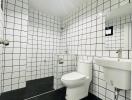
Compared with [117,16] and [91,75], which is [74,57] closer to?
[91,75]

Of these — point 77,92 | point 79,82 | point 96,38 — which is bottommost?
point 77,92

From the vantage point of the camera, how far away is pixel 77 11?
2191mm

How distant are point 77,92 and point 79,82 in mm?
222

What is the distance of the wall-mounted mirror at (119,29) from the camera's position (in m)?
1.27

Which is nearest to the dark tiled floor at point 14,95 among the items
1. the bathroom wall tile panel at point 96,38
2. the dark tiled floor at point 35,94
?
the dark tiled floor at point 35,94

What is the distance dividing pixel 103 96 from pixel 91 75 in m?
0.39

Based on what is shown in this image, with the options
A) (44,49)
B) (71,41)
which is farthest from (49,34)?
(71,41)

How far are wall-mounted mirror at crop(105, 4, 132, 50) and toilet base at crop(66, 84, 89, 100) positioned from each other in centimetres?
86

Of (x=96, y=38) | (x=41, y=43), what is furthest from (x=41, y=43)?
(x=96, y=38)

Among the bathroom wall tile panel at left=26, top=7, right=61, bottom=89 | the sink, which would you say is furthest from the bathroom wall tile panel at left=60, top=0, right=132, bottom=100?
the bathroom wall tile panel at left=26, top=7, right=61, bottom=89

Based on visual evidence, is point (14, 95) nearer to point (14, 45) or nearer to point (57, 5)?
point (14, 45)

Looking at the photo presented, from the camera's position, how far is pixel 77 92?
5.20ft

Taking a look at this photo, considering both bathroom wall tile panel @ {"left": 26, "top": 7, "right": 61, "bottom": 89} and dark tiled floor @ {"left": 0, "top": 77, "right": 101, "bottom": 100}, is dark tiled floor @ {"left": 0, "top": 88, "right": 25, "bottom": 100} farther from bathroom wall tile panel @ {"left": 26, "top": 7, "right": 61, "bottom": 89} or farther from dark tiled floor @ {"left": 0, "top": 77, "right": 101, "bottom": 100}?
bathroom wall tile panel @ {"left": 26, "top": 7, "right": 61, "bottom": 89}

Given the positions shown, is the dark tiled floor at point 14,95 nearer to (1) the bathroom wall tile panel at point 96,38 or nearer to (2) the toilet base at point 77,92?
(2) the toilet base at point 77,92
